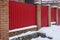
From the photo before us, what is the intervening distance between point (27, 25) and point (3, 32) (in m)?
6.27

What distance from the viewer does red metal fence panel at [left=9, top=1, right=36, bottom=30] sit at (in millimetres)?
9781

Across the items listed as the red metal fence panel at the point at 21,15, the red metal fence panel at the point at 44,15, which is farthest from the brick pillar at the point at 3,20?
the red metal fence panel at the point at 44,15

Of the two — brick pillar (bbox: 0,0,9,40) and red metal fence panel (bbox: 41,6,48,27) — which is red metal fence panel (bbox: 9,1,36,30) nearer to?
red metal fence panel (bbox: 41,6,48,27)

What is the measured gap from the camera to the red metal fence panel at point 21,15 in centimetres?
978

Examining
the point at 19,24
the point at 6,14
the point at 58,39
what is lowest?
the point at 58,39

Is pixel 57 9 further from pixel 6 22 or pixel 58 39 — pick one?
pixel 6 22

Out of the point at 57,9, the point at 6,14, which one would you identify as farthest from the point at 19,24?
the point at 57,9

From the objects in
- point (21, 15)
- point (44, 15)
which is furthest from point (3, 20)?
point (44, 15)

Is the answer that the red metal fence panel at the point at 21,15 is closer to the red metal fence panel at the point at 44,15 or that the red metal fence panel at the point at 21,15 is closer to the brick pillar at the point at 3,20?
the red metal fence panel at the point at 44,15

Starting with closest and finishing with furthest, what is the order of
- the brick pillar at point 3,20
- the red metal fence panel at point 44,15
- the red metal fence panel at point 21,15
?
the brick pillar at point 3,20
the red metal fence panel at point 21,15
the red metal fence panel at point 44,15

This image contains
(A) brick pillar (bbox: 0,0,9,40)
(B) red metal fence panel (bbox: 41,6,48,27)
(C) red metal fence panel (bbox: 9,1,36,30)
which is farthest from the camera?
(B) red metal fence panel (bbox: 41,6,48,27)

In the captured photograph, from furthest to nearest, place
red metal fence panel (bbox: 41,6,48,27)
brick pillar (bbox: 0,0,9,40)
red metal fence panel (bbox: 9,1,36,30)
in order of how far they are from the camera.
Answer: red metal fence panel (bbox: 41,6,48,27), red metal fence panel (bbox: 9,1,36,30), brick pillar (bbox: 0,0,9,40)

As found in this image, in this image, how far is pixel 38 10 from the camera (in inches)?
555

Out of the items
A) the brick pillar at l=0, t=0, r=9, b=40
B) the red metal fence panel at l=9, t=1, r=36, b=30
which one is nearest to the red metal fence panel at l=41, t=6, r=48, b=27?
the red metal fence panel at l=9, t=1, r=36, b=30
